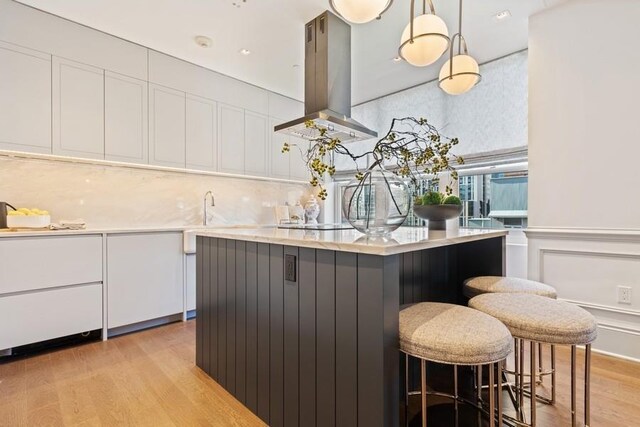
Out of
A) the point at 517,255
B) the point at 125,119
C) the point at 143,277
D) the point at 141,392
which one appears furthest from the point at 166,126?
the point at 517,255

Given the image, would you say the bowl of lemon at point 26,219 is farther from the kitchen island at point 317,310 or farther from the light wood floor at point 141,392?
the kitchen island at point 317,310

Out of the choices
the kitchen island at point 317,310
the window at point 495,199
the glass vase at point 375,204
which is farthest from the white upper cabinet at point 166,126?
the window at point 495,199

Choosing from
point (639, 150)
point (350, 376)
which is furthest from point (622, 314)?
point (350, 376)

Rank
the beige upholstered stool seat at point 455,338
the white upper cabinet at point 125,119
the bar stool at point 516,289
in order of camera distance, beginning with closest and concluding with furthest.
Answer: the beige upholstered stool seat at point 455,338, the bar stool at point 516,289, the white upper cabinet at point 125,119

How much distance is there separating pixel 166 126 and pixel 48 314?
79.2 inches

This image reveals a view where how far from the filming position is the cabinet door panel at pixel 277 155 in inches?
174

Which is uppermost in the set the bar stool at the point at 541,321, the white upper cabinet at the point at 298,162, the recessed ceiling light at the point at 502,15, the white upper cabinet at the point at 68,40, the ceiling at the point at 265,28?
the ceiling at the point at 265,28

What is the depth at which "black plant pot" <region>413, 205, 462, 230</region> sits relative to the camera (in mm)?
1785

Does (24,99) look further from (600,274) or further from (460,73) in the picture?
(600,274)

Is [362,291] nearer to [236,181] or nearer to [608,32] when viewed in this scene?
[608,32]

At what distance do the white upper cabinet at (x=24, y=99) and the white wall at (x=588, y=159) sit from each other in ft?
13.5

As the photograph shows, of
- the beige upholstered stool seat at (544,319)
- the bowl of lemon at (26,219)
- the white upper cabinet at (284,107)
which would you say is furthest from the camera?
the white upper cabinet at (284,107)

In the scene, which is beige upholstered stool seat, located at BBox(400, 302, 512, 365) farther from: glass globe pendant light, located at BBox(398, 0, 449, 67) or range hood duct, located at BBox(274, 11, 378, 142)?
range hood duct, located at BBox(274, 11, 378, 142)

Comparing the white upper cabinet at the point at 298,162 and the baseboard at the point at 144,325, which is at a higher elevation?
the white upper cabinet at the point at 298,162
